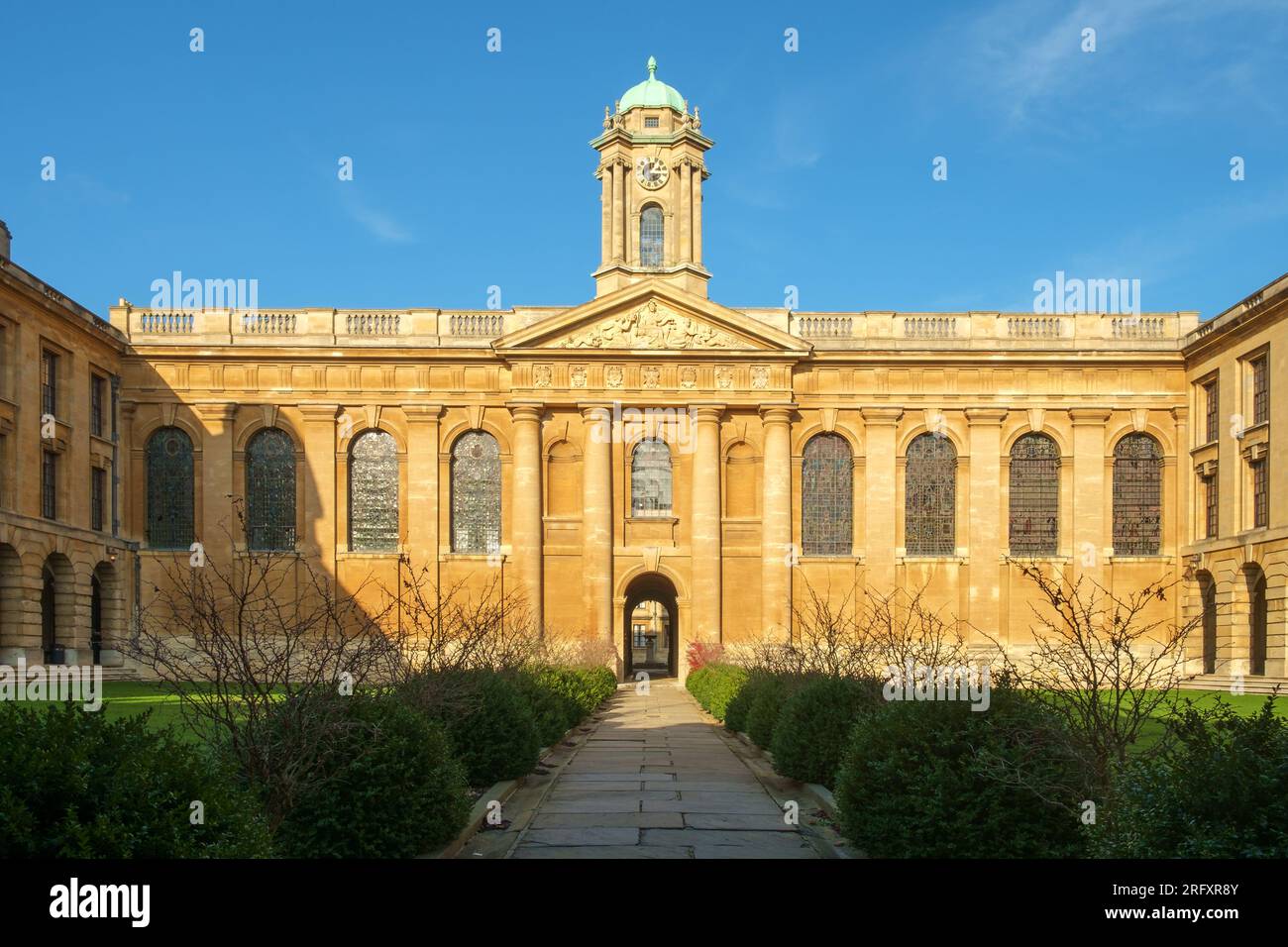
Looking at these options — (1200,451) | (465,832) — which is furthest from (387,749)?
(1200,451)

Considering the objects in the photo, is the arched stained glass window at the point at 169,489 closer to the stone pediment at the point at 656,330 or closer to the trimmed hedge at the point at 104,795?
the stone pediment at the point at 656,330

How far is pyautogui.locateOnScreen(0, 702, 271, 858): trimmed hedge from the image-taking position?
6.11 meters

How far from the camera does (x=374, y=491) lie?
152 ft

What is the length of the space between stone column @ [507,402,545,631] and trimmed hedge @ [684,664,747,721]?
1032 cm

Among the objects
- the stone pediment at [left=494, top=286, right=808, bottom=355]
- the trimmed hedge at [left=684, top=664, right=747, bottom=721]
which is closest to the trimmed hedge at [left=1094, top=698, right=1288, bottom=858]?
the trimmed hedge at [left=684, top=664, right=747, bottom=721]

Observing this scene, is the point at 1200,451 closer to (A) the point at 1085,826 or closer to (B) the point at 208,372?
(B) the point at 208,372

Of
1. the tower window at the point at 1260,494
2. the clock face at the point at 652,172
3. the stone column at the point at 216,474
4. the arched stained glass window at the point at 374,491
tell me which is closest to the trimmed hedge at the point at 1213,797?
the tower window at the point at 1260,494

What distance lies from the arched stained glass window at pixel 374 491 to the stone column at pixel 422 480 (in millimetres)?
785

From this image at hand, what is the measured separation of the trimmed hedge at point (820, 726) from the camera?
15445 mm

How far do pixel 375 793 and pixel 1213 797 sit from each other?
241 inches

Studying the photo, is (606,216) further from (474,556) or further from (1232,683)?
(1232,683)

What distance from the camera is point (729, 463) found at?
4625 centimetres

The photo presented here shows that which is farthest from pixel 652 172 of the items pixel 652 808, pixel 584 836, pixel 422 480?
pixel 584 836
